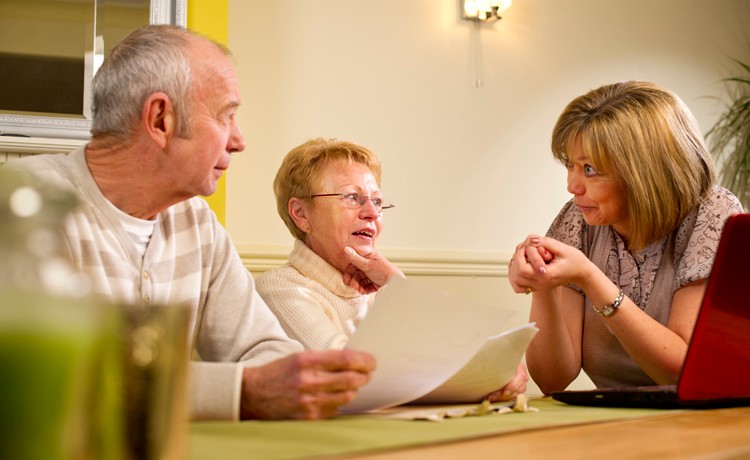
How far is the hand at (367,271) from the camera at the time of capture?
189 cm

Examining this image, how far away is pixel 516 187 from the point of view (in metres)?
3.44

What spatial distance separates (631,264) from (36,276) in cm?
169

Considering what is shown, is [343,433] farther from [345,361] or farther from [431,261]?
[431,261]

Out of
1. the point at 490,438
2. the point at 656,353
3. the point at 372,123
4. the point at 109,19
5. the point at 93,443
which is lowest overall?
the point at 656,353

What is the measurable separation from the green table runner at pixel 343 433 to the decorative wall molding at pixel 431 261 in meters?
1.97

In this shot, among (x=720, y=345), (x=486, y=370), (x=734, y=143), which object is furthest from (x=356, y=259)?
(x=734, y=143)

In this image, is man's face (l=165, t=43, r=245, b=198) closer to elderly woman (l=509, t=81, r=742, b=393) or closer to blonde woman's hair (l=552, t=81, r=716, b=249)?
elderly woman (l=509, t=81, r=742, b=393)

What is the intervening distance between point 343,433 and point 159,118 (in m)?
0.80

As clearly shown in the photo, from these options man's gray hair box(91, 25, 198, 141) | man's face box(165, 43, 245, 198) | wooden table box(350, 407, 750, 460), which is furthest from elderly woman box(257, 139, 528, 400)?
wooden table box(350, 407, 750, 460)

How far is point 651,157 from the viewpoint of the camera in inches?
69.1

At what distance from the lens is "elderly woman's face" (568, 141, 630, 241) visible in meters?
1.80

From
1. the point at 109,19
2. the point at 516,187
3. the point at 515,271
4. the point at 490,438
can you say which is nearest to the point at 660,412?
the point at 490,438

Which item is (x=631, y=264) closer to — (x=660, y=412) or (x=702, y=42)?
(x=660, y=412)

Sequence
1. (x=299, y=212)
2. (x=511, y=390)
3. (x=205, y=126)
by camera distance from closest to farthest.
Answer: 1. (x=511, y=390)
2. (x=205, y=126)
3. (x=299, y=212)
